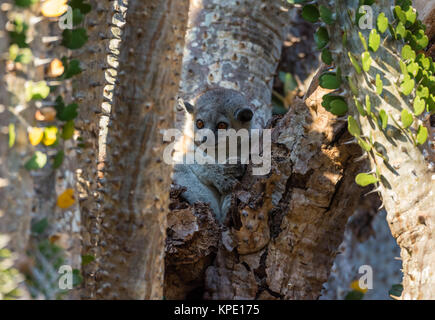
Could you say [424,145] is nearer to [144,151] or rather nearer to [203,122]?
[144,151]

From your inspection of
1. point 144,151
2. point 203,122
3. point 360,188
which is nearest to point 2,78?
point 144,151

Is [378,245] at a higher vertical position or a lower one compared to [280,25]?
lower

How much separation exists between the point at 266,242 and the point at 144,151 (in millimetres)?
1271

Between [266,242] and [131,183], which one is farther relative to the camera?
[266,242]

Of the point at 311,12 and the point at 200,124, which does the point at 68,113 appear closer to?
the point at 311,12

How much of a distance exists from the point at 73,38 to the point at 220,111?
2.37 m

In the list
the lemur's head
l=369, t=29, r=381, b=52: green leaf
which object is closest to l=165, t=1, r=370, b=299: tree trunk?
l=369, t=29, r=381, b=52: green leaf

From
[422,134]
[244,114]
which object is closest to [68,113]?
[422,134]

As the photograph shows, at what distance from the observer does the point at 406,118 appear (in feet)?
6.62

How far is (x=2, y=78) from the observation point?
1394mm

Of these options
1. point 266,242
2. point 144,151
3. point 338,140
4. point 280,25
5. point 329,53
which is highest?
point 280,25

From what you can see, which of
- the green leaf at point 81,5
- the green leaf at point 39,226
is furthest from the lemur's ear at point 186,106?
the green leaf at point 39,226

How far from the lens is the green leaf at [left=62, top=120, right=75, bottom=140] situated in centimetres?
158

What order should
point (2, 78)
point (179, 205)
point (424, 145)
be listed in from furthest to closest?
point (179, 205)
point (424, 145)
point (2, 78)
